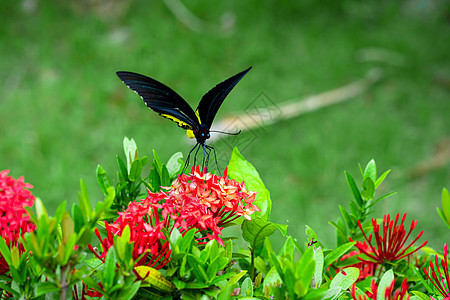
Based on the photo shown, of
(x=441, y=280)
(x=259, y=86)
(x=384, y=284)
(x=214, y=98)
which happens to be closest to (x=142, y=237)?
(x=214, y=98)

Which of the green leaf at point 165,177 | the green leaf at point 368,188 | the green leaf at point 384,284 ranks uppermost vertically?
the green leaf at point 165,177

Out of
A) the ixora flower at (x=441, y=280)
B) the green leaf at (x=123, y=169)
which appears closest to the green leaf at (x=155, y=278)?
the green leaf at (x=123, y=169)

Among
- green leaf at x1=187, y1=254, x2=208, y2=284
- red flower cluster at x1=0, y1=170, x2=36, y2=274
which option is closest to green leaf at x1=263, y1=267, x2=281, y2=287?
green leaf at x1=187, y1=254, x2=208, y2=284

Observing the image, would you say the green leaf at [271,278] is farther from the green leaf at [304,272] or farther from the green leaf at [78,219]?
the green leaf at [78,219]

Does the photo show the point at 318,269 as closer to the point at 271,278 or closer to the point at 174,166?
the point at 271,278

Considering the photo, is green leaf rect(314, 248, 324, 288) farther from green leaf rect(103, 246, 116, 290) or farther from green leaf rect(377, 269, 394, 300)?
green leaf rect(103, 246, 116, 290)

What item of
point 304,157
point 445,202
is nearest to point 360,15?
point 304,157
